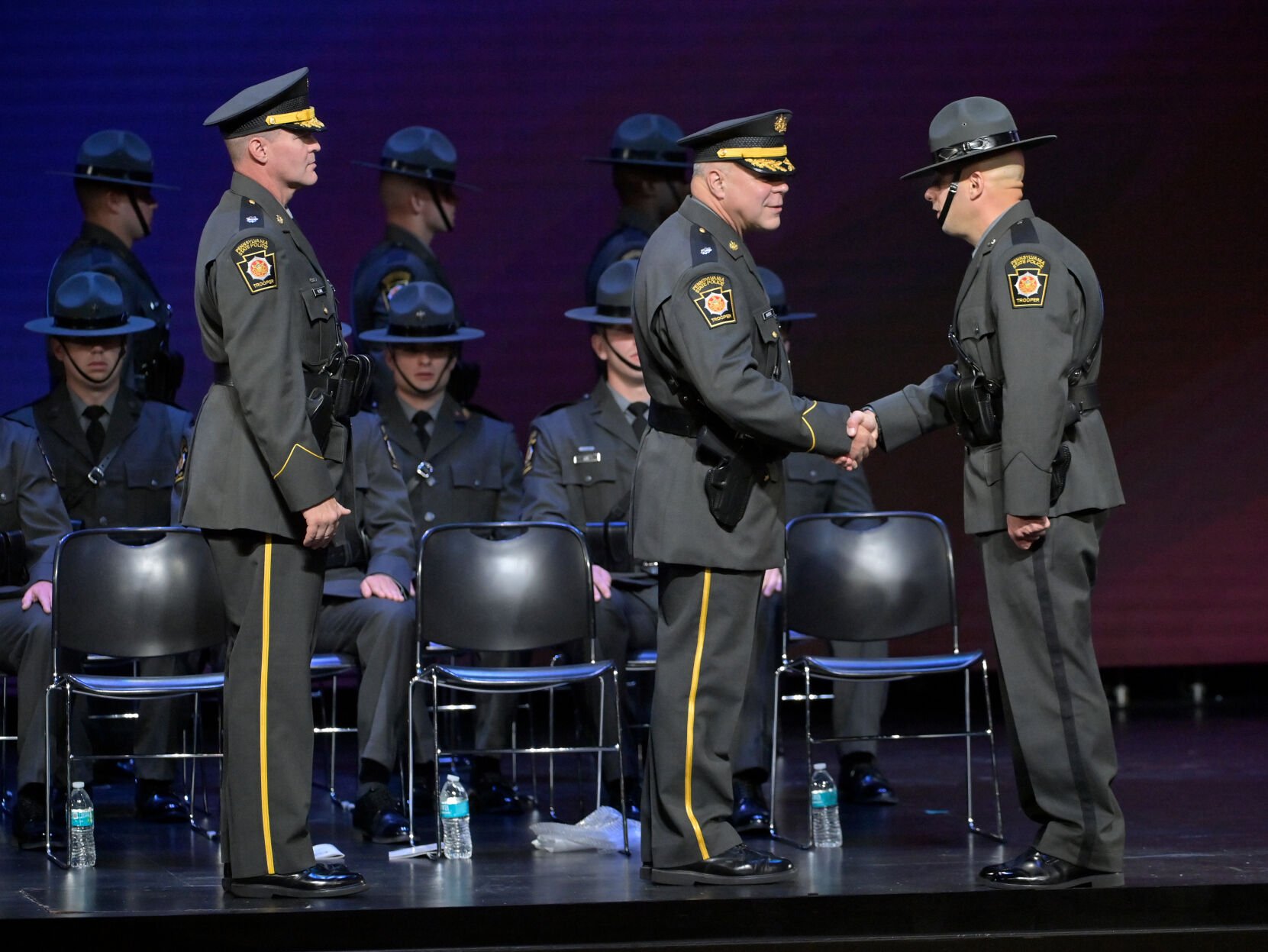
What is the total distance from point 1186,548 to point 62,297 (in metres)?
4.51

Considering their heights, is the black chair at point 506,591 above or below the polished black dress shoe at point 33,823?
above

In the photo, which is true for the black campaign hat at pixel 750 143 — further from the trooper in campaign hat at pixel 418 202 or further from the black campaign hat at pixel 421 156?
the black campaign hat at pixel 421 156

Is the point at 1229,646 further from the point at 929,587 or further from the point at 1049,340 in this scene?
the point at 1049,340

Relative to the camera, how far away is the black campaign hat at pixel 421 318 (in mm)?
5605

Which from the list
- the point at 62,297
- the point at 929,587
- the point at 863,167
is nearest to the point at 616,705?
the point at 929,587

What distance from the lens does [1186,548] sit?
7.21 m

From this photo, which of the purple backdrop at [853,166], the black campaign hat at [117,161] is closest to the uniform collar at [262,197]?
the black campaign hat at [117,161]

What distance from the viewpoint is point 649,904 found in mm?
3631

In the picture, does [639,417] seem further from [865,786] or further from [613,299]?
[865,786]

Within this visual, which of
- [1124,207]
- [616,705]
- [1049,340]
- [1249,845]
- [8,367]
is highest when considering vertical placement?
[1124,207]

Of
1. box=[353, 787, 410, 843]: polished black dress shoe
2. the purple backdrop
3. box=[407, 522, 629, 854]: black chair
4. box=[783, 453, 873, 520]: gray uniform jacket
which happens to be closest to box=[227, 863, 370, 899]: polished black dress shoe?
box=[353, 787, 410, 843]: polished black dress shoe

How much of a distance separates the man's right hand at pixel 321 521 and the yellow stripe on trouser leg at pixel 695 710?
831 millimetres

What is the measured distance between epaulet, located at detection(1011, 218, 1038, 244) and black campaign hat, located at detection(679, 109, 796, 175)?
52cm

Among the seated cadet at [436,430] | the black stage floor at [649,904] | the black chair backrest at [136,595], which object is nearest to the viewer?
the black stage floor at [649,904]
